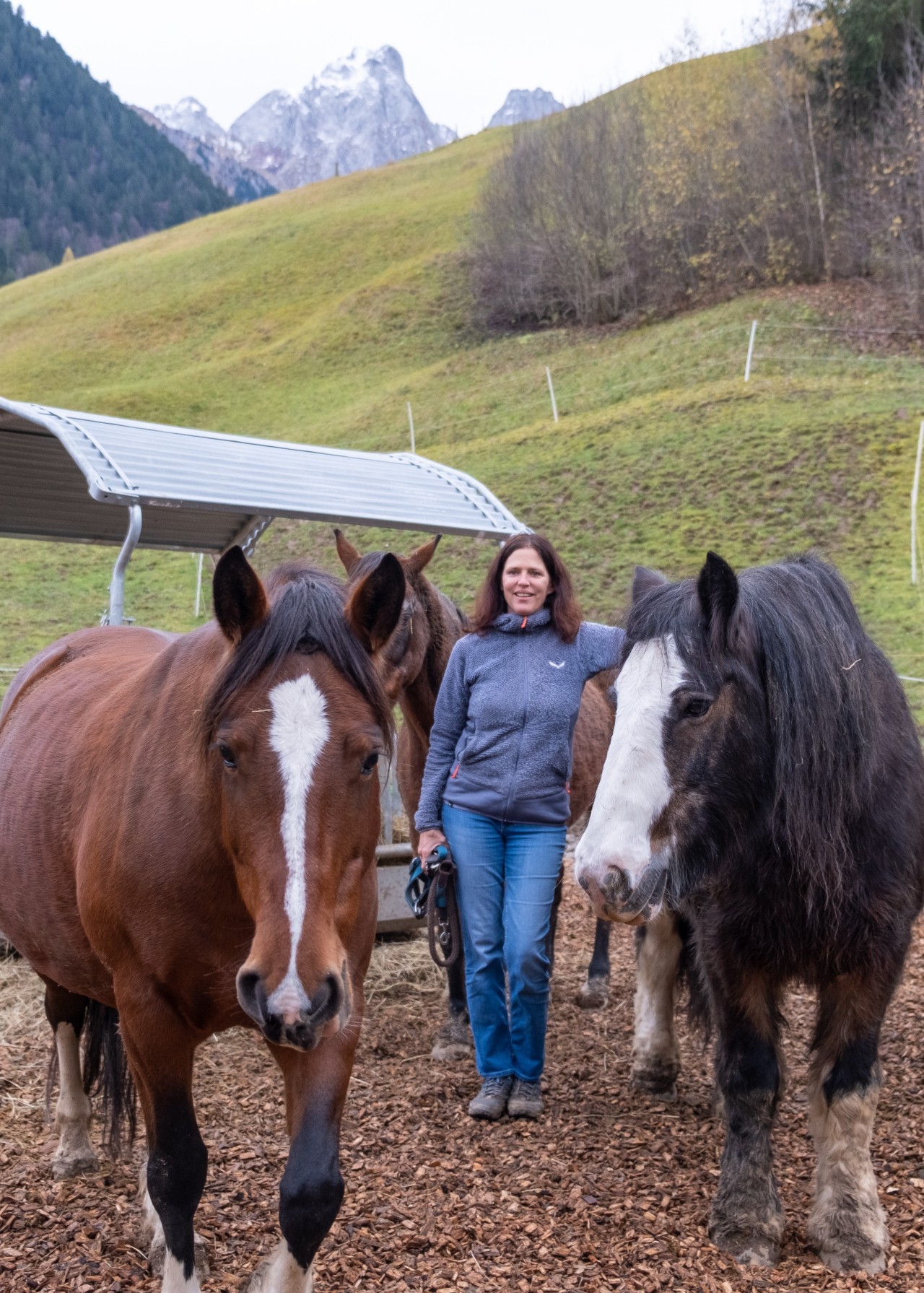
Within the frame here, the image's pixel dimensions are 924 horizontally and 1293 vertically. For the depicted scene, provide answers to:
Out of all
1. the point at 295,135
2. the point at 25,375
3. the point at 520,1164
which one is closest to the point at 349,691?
the point at 520,1164

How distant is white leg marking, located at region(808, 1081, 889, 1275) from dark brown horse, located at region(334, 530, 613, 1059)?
5.57ft

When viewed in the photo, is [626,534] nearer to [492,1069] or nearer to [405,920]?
[405,920]

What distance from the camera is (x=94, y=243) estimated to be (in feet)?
286

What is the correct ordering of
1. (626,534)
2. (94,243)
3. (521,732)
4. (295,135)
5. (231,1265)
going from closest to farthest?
(231,1265) → (521,732) → (626,534) → (94,243) → (295,135)

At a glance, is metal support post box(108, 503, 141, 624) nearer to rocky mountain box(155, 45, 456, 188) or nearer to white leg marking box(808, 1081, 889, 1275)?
white leg marking box(808, 1081, 889, 1275)

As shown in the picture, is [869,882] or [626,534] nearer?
[869,882]

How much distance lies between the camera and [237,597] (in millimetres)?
2354

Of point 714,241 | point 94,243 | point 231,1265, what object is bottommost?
point 231,1265

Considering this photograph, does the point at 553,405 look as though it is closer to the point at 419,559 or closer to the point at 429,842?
the point at 419,559

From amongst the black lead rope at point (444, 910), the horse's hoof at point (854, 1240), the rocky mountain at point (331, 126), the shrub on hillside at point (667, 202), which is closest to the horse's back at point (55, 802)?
the black lead rope at point (444, 910)

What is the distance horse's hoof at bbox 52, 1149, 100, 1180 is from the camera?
3680mm

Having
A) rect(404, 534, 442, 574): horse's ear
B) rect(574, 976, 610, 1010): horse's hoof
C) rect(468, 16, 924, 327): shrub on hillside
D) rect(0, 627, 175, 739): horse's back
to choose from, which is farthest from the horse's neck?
rect(468, 16, 924, 327): shrub on hillside

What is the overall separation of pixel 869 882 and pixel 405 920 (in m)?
3.77

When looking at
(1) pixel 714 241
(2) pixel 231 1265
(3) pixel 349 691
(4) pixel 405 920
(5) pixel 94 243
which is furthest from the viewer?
(5) pixel 94 243
